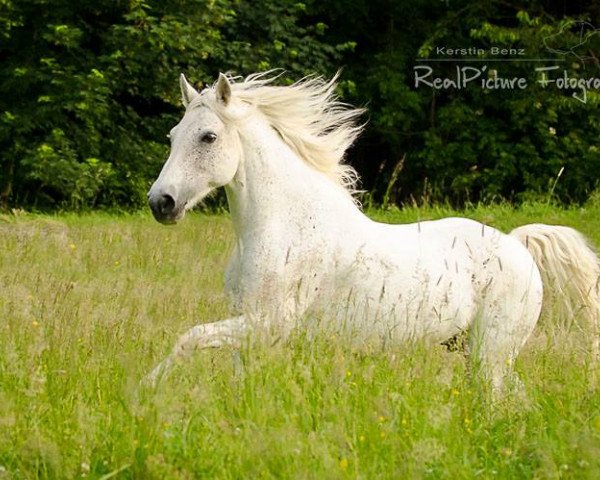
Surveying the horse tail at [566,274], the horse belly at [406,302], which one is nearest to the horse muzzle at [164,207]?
the horse belly at [406,302]

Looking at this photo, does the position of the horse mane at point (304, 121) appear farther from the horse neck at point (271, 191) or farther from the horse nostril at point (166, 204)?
the horse nostril at point (166, 204)

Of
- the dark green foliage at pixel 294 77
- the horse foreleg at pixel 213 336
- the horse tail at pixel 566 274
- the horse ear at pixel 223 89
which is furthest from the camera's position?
the dark green foliage at pixel 294 77

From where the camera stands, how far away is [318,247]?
6230mm

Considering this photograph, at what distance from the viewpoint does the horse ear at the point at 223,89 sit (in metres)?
6.21

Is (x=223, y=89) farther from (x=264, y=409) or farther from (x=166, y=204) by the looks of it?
(x=264, y=409)

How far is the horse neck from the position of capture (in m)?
6.27

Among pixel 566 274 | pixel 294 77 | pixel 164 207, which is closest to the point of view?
pixel 164 207

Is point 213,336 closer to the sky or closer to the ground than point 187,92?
closer to the ground

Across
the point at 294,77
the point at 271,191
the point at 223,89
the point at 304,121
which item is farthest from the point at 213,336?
the point at 294,77

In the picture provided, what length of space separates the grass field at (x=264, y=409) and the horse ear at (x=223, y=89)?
1088 millimetres

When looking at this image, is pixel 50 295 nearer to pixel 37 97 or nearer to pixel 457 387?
pixel 457 387

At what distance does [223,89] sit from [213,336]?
4.57 feet

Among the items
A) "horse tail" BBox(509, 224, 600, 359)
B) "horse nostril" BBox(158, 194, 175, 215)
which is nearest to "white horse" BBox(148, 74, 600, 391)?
"horse nostril" BBox(158, 194, 175, 215)

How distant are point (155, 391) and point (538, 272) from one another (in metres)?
2.90
